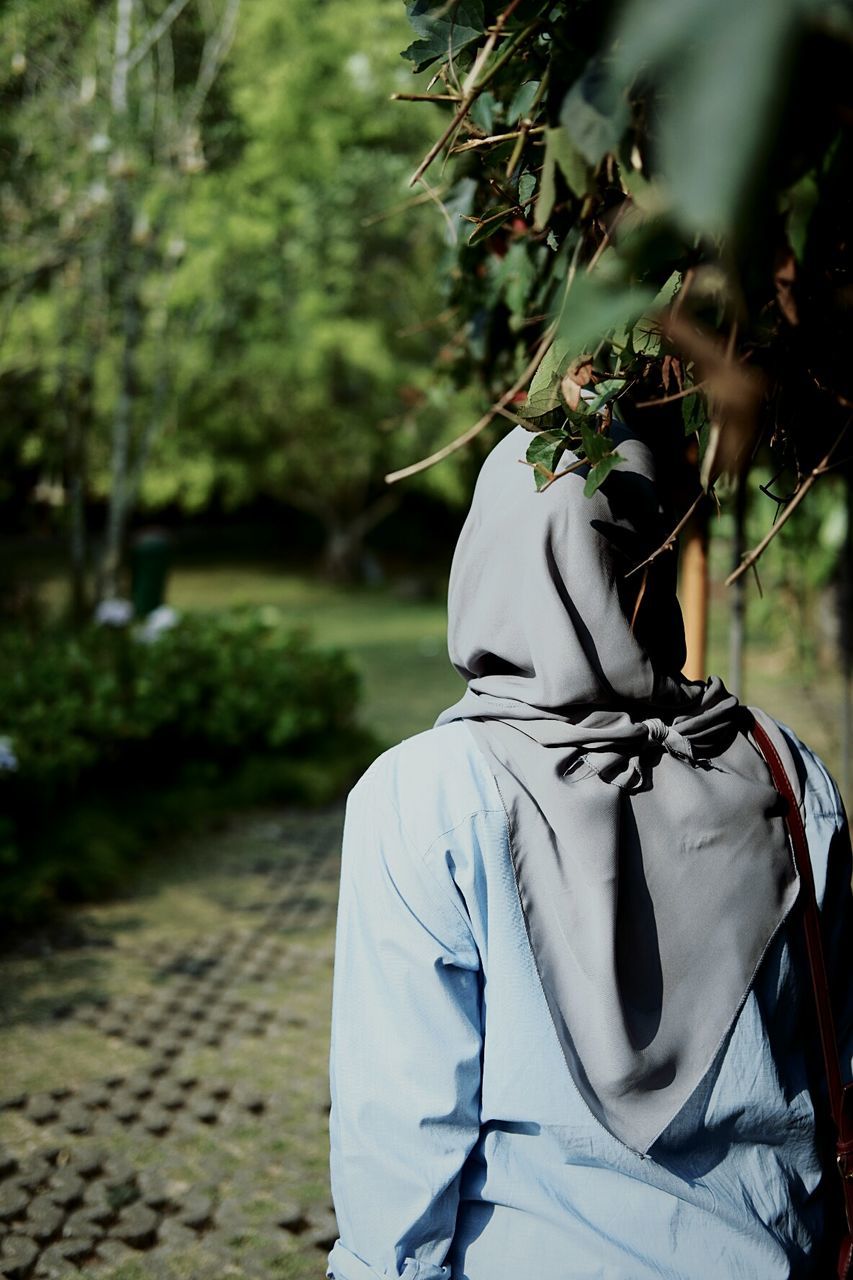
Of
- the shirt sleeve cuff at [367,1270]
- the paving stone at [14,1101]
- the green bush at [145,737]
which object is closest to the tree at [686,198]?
the shirt sleeve cuff at [367,1270]

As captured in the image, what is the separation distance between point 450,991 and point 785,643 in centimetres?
1028

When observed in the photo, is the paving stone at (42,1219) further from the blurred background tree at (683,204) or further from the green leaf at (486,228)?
the green leaf at (486,228)

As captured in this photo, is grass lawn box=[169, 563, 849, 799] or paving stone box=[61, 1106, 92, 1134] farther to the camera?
grass lawn box=[169, 563, 849, 799]

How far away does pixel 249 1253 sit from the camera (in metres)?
3.07

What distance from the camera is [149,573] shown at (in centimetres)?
905

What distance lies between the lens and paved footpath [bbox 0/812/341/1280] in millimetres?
3125

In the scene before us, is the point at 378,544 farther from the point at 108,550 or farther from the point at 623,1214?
the point at 623,1214

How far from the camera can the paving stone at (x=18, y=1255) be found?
296 cm

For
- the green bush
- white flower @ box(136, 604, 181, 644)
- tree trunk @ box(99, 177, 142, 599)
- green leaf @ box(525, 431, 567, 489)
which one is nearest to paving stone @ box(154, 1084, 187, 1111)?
the green bush

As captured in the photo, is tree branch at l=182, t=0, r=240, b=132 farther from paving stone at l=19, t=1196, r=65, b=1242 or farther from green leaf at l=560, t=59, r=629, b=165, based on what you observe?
green leaf at l=560, t=59, r=629, b=165

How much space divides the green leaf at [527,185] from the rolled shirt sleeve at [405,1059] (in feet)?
2.69

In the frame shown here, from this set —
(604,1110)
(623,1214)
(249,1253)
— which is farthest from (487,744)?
(249,1253)

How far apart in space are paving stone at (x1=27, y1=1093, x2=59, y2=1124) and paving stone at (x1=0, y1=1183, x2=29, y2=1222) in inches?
14.8

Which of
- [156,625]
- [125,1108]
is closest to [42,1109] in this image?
[125,1108]
